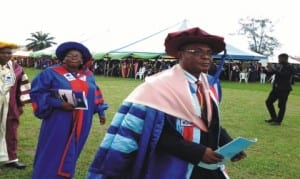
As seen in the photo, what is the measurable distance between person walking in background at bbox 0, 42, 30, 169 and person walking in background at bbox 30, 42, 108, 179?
1.05 m

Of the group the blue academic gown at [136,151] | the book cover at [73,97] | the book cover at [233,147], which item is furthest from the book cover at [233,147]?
the book cover at [73,97]

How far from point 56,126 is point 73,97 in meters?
0.33

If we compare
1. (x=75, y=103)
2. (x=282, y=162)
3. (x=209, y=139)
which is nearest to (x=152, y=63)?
(x=282, y=162)

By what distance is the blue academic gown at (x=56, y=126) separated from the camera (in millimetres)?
4672

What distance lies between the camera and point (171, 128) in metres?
2.62

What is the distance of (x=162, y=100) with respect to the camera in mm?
2600

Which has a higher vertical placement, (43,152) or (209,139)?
(209,139)

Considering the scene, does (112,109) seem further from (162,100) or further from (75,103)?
(162,100)

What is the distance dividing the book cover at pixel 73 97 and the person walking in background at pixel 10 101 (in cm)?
126

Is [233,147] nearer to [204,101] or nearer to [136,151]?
[204,101]

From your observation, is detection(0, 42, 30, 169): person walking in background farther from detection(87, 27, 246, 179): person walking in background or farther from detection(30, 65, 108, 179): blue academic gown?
detection(87, 27, 246, 179): person walking in background

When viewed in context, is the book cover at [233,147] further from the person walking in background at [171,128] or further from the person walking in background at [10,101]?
the person walking in background at [10,101]

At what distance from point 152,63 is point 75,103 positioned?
2730cm

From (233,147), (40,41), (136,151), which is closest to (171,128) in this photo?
(136,151)
